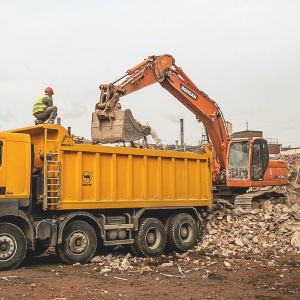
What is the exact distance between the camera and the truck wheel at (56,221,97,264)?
10336mm

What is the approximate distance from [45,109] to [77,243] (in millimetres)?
3079

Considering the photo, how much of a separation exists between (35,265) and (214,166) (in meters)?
8.31

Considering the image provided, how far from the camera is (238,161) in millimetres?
16781

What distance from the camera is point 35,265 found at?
34.6 feet

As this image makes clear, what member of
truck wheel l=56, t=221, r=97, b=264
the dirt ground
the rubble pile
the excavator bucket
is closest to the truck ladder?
truck wheel l=56, t=221, r=97, b=264

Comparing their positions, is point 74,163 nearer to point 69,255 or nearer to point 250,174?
point 69,255

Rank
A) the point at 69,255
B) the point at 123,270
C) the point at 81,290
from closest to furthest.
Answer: the point at 81,290 → the point at 123,270 → the point at 69,255

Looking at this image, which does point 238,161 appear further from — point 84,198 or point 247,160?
point 84,198

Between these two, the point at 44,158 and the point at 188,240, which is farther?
the point at 188,240

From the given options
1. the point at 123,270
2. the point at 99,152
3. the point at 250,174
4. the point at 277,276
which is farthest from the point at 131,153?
the point at 250,174

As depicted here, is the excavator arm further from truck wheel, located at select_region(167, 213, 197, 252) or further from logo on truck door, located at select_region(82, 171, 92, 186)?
truck wheel, located at select_region(167, 213, 197, 252)

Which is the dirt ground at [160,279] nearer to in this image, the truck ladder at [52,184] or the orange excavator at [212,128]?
the truck ladder at [52,184]

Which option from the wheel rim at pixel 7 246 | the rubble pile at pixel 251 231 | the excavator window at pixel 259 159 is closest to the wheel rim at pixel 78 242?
the wheel rim at pixel 7 246

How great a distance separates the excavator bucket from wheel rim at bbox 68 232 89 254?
2.56 metres
